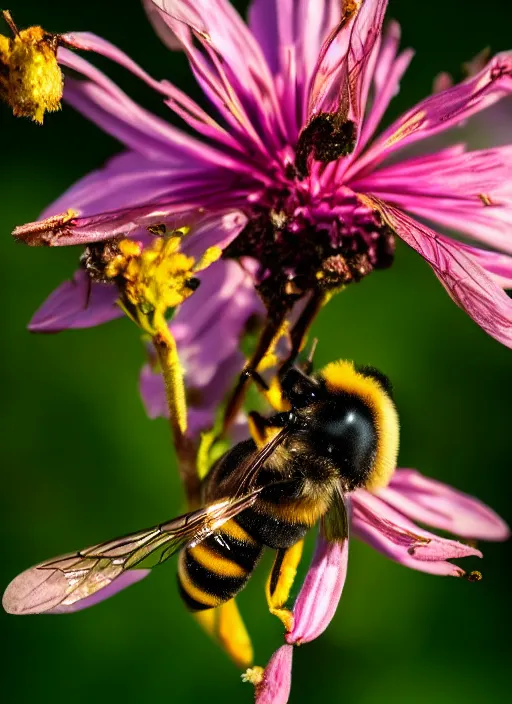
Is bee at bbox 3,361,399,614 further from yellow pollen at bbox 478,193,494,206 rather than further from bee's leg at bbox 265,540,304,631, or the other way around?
yellow pollen at bbox 478,193,494,206

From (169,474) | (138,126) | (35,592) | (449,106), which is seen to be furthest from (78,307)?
(169,474)

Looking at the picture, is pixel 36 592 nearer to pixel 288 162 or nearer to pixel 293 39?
pixel 288 162


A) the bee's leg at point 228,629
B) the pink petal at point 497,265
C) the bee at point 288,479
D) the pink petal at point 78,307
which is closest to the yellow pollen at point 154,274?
the pink petal at point 78,307

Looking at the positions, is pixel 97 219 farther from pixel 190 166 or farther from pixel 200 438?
pixel 200 438

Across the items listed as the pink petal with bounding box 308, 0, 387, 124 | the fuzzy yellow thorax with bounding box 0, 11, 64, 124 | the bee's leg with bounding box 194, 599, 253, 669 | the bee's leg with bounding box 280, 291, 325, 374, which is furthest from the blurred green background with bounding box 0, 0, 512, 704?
the fuzzy yellow thorax with bounding box 0, 11, 64, 124

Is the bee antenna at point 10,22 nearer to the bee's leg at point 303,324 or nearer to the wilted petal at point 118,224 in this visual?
the wilted petal at point 118,224
